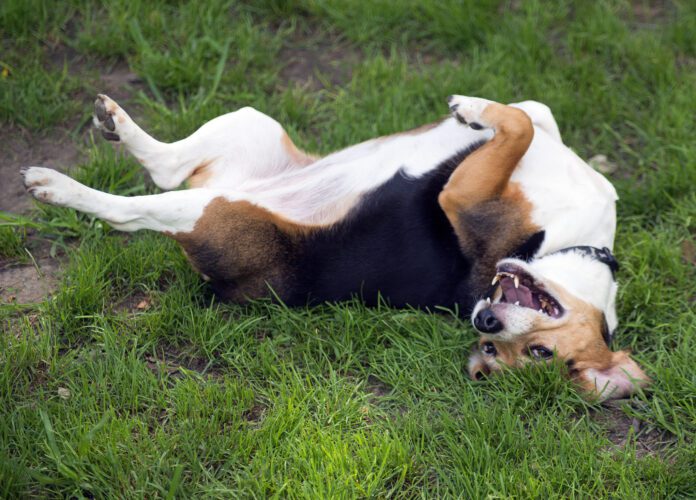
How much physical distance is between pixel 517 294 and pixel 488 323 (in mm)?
277

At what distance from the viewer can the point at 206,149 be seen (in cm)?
461

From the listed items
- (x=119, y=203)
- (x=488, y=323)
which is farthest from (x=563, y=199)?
(x=119, y=203)

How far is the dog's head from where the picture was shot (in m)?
4.02

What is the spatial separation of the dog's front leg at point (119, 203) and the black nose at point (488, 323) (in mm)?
1492

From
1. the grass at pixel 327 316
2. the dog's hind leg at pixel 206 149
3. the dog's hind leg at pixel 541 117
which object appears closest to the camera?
the grass at pixel 327 316

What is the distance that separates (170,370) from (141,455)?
25.6 inches

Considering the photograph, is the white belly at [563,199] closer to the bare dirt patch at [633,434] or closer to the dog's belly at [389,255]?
the dog's belly at [389,255]

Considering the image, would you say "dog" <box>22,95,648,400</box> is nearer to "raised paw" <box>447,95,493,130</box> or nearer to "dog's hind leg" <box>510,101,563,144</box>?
"raised paw" <box>447,95,493,130</box>

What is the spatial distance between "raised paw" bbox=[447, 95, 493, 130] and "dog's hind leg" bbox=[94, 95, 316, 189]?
1017mm

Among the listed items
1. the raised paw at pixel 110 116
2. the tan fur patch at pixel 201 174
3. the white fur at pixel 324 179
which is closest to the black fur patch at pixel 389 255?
the white fur at pixel 324 179

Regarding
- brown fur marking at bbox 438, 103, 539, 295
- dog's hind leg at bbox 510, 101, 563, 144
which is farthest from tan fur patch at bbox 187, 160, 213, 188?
dog's hind leg at bbox 510, 101, 563, 144

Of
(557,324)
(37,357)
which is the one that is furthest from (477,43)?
(37,357)

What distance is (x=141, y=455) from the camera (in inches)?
143

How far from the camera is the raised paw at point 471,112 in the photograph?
4.42 meters
